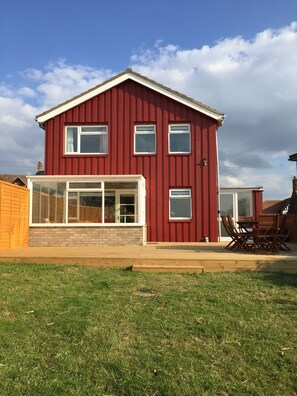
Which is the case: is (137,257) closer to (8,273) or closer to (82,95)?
(8,273)

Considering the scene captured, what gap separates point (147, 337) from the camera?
372 centimetres

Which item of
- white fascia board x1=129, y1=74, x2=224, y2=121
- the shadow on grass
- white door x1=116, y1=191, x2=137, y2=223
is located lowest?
the shadow on grass

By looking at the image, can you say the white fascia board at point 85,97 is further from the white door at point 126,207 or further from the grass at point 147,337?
the grass at point 147,337

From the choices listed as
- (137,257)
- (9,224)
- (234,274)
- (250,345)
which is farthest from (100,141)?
(250,345)

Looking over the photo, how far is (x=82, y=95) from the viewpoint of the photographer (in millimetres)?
14695

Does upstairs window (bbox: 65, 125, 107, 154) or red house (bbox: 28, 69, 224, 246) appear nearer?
red house (bbox: 28, 69, 224, 246)

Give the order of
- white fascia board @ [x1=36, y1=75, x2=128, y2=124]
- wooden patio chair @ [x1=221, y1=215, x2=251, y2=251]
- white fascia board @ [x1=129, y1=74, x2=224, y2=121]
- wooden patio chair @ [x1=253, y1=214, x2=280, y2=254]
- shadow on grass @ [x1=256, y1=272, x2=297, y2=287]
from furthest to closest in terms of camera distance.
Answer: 1. white fascia board @ [x1=36, y1=75, x2=128, y2=124]
2. white fascia board @ [x1=129, y1=74, x2=224, y2=121]
3. wooden patio chair @ [x1=221, y1=215, x2=251, y2=251]
4. wooden patio chair @ [x1=253, y1=214, x2=280, y2=254]
5. shadow on grass @ [x1=256, y1=272, x2=297, y2=287]

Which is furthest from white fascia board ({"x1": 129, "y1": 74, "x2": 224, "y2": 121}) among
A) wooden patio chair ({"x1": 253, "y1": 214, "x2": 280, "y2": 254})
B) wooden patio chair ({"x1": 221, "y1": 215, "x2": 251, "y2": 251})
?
wooden patio chair ({"x1": 253, "y1": 214, "x2": 280, "y2": 254})

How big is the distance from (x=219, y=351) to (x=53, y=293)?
9.58 feet

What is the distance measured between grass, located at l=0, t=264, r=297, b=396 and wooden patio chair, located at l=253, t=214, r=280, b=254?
2808 mm

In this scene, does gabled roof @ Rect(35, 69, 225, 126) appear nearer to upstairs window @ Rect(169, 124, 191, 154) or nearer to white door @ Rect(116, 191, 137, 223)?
upstairs window @ Rect(169, 124, 191, 154)

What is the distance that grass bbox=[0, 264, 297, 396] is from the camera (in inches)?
110

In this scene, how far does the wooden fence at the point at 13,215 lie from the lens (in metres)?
10.3

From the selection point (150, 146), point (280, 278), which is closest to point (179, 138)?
point (150, 146)
